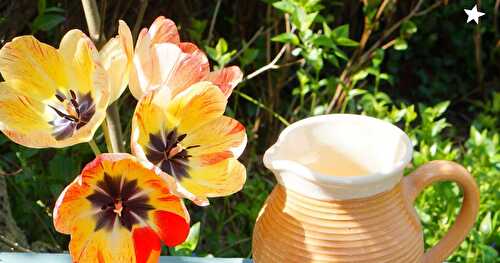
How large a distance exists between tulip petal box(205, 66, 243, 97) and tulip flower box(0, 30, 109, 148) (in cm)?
11

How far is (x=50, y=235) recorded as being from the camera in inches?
70.4

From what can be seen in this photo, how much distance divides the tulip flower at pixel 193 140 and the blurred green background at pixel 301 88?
408 millimetres

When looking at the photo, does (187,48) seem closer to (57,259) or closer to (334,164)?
(334,164)

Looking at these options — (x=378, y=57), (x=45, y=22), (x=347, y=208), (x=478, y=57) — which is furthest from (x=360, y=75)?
(x=347, y=208)

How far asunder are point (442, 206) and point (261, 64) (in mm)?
696

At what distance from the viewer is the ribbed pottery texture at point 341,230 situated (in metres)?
0.90

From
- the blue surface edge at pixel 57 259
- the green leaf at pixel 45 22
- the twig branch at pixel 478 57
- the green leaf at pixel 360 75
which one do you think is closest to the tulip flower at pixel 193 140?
the blue surface edge at pixel 57 259

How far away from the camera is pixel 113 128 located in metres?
0.85

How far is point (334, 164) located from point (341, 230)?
167 millimetres

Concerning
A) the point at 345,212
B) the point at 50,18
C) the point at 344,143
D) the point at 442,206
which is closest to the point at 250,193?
the point at 442,206

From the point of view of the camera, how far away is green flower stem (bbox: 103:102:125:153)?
0.85 meters

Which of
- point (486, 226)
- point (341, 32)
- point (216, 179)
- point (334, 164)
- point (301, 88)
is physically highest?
point (216, 179)

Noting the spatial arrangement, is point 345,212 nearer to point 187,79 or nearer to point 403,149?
point 403,149

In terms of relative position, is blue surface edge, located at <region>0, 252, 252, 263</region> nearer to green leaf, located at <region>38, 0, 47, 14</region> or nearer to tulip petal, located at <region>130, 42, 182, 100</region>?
tulip petal, located at <region>130, 42, 182, 100</region>
